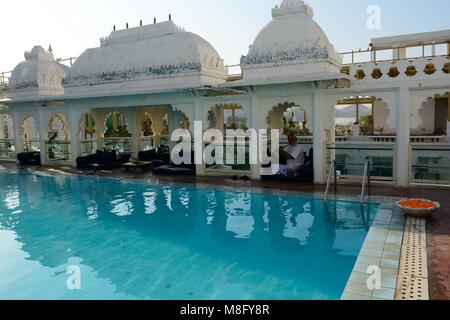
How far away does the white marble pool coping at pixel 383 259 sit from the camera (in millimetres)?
4777

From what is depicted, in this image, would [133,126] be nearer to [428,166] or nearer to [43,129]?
[43,129]

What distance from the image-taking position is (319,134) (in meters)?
12.2

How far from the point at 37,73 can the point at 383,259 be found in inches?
716

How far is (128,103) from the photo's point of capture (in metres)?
15.7

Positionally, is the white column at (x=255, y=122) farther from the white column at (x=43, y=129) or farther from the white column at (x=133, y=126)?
the white column at (x=43, y=129)

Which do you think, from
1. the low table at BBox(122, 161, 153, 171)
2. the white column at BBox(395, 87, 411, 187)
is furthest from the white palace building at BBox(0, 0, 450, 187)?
the low table at BBox(122, 161, 153, 171)

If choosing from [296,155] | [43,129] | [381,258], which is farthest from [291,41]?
Result: [43,129]

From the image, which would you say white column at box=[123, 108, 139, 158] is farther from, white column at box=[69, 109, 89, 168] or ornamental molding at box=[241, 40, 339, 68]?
ornamental molding at box=[241, 40, 339, 68]

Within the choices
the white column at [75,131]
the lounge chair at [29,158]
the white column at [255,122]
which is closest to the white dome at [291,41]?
the white column at [255,122]

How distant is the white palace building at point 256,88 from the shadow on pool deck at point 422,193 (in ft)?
2.34

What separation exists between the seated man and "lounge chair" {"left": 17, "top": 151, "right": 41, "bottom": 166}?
12655 millimetres

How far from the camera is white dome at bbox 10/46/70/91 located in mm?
18984
